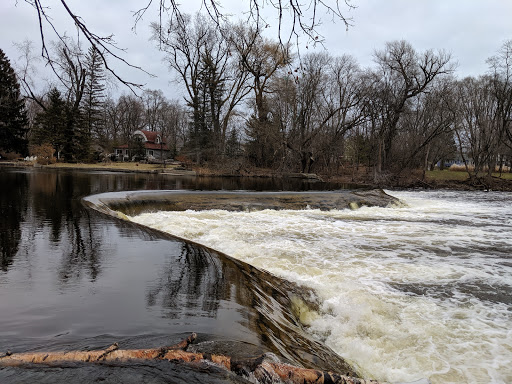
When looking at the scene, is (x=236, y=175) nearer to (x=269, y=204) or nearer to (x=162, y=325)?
(x=269, y=204)

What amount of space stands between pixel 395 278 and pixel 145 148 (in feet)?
179

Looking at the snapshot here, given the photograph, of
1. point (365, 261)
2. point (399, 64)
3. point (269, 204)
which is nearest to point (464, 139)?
point (399, 64)

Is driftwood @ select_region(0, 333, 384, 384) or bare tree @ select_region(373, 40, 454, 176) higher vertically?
bare tree @ select_region(373, 40, 454, 176)

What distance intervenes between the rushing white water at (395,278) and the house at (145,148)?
43.7 metres

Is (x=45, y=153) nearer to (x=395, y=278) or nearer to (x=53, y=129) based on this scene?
(x=53, y=129)

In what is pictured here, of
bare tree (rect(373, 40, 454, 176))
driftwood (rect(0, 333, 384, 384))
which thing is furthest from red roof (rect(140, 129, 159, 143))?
driftwood (rect(0, 333, 384, 384))

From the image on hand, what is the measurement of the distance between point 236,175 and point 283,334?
33329 mm

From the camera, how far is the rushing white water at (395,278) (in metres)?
3.72

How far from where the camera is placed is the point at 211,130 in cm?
4238

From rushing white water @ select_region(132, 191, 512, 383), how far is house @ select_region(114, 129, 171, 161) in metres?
43.7

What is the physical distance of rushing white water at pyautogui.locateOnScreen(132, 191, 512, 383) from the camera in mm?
3723

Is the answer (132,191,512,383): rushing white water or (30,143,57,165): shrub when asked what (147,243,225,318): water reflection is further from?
(30,143,57,165): shrub

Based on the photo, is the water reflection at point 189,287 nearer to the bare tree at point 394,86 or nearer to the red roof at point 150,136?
the bare tree at point 394,86

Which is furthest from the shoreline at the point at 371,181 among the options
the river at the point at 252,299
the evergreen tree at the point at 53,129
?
the river at the point at 252,299
